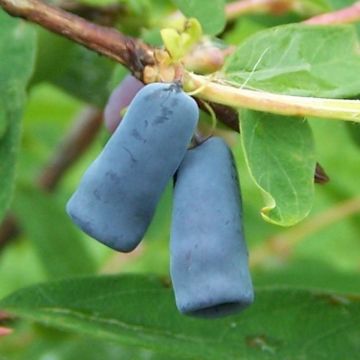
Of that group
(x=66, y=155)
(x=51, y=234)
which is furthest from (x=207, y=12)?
(x=66, y=155)

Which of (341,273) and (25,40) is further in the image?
(341,273)

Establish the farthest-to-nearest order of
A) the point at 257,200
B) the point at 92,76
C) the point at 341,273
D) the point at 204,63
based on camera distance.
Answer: the point at 257,200, the point at 341,273, the point at 92,76, the point at 204,63

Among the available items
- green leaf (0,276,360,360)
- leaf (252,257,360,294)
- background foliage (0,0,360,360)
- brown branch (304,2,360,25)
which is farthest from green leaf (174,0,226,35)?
leaf (252,257,360,294)

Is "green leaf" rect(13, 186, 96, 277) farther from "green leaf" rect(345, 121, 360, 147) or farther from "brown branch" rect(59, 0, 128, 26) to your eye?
"green leaf" rect(345, 121, 360, 147)

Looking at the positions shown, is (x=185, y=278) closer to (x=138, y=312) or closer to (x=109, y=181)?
(x=109, y=181)

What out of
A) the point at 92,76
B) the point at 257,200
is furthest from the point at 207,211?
the point at 257,200

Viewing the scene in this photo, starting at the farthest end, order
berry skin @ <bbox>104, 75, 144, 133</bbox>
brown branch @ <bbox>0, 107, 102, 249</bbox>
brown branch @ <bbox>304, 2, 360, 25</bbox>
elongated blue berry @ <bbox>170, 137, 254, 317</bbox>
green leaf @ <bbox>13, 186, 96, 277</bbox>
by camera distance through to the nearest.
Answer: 1. brown branch @ <bbox>0, 107, 102, 249</bbox>
2. green leaf @ <bbox>13, 186, 96, 277</bbox>
3. brown branch @ <bbox>304, 2, 360, 25</bbox>
4. berry skin @ <bbox>104, 75, 144, 133</bbox>
5. elongated blue berry @ <bbox>170, 137, 254, 317</bbox>

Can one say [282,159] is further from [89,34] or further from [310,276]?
[310,276]
